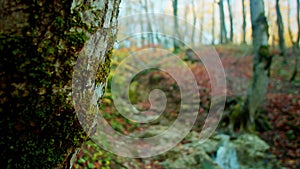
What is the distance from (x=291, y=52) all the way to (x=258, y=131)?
12875 mm

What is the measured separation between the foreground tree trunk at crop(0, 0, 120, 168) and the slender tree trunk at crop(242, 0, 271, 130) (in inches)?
300

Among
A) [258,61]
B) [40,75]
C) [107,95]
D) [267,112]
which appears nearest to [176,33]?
[107,95]

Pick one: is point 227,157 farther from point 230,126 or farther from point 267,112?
point 267,112

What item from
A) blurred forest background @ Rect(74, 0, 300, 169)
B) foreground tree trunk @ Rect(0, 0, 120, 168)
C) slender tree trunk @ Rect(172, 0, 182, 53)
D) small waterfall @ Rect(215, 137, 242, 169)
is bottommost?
small waterfall @ Rect(215, 137, 242, 169)

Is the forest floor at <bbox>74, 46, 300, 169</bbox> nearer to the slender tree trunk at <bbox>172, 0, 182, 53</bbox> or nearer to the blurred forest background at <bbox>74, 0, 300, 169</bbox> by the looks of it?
the blurred forest background at <bbox>74, 0, 300, 169</bbox>

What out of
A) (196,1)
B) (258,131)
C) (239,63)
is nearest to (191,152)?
(258,131)

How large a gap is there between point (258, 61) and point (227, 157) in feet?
10.1

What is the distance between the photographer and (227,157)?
6859mm

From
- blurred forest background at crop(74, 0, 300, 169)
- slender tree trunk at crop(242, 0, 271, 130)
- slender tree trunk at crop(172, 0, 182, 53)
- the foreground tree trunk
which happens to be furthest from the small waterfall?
slender tree trunk at crop(172, 0, 182, 53)

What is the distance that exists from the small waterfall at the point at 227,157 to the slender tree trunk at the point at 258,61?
45.6 inches

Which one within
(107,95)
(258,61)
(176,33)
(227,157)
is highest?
(176,33)

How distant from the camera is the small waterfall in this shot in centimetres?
652

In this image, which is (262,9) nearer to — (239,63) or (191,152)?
(191,152)

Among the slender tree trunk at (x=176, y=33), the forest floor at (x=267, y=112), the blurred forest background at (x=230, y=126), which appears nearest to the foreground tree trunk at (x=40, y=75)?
the blurred forest background at (x=230, y=126)
